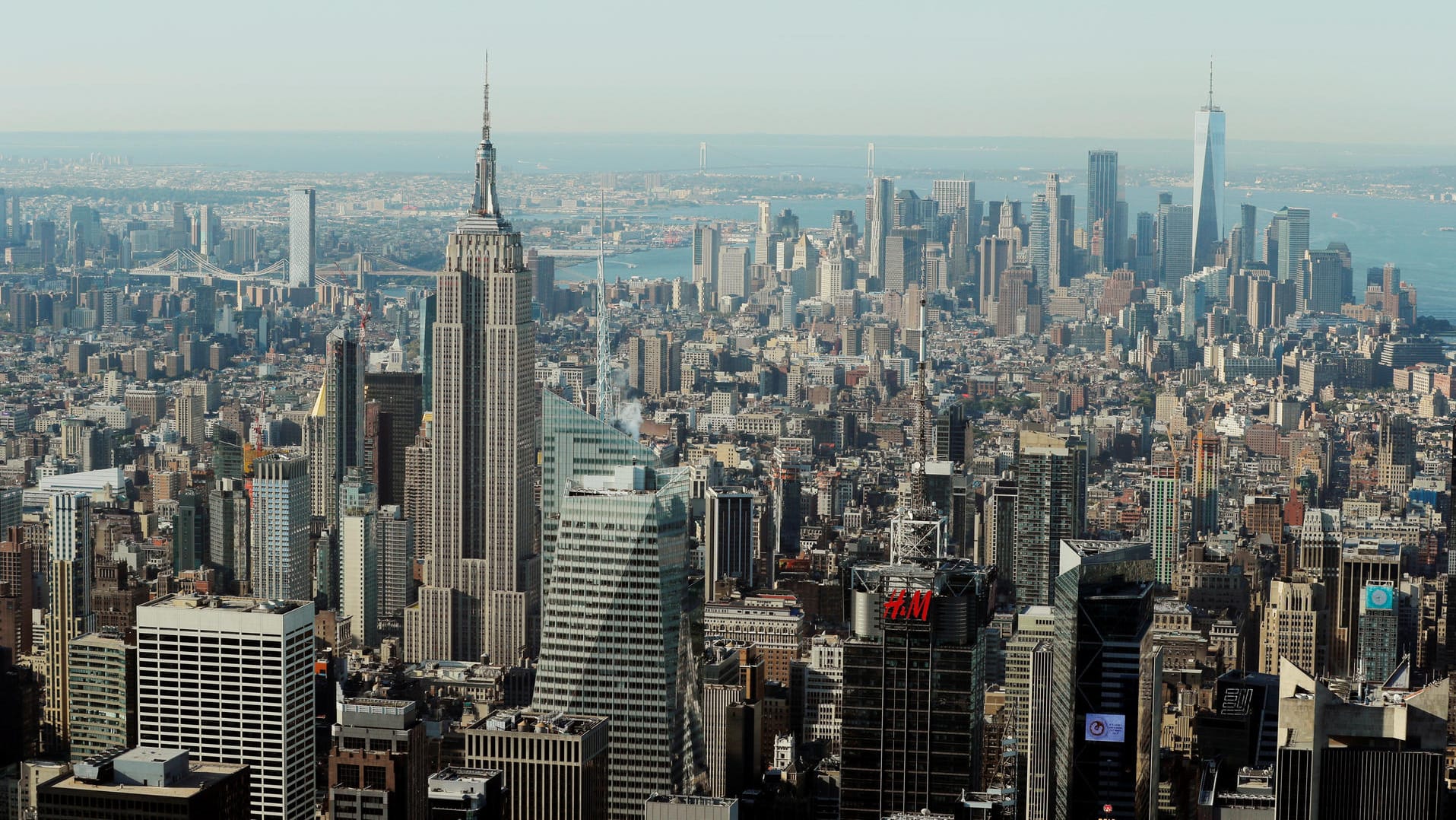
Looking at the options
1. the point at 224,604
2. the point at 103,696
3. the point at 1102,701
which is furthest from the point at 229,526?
the point at 1102,701

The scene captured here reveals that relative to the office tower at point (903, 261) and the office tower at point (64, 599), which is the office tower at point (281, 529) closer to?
the office tower at point (64, 599)

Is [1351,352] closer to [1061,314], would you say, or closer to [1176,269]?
[1176,269]

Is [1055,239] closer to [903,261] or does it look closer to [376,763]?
[903,261]

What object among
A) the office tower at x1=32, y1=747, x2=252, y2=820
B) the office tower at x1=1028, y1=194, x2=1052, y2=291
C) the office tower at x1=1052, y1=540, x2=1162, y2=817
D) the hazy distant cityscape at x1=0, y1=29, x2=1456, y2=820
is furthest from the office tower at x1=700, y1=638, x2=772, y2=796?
the office tower at x1=1028, y1=194, x2=1052, y2=291

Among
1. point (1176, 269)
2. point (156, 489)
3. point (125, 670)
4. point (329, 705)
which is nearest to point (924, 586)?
point (329, 705)

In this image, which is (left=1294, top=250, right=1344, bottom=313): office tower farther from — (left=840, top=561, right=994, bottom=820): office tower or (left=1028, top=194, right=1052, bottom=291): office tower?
(left=840, top=561, right=994, bottom=820): office tower

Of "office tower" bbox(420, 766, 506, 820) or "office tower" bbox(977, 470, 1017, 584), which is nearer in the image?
"office tower" bbox(420, 766, 506, 820)
